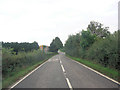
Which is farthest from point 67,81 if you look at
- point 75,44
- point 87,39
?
point 75,44

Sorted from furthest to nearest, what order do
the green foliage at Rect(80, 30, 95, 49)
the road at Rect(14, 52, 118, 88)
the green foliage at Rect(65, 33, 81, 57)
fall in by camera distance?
the green foliage at Rect(65, 33, 81, 57) < the green foliage at Rect(80, 30, 95, 49) < the road at Rect(14, 52, 118, 88)

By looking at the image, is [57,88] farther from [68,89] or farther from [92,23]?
[92,23]

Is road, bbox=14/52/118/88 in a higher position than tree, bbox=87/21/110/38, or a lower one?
lower

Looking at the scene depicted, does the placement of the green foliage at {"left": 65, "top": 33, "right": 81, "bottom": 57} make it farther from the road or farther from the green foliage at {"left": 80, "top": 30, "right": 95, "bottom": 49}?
the road

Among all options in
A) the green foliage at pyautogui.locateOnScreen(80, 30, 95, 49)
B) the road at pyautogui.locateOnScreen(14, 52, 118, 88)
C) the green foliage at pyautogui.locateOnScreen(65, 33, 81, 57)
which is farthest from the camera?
the green foliage at pyautogui.locateOnScreen(65, 33, 81, 57)

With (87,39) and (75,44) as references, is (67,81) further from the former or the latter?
(75,44)

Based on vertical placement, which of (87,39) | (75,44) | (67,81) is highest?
(87,39)

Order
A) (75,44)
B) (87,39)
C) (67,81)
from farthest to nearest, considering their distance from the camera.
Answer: (75,44) < (87,39) < (67,81)

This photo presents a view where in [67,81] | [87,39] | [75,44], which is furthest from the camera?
[75,44]

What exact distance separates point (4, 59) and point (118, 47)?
408 inches

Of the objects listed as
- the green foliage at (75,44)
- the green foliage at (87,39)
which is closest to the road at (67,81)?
the green foliage at (87,39)

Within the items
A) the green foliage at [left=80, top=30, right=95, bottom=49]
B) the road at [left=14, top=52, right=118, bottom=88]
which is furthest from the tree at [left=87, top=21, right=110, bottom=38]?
the road at [left=14, top=52, right=118, bottom=88]

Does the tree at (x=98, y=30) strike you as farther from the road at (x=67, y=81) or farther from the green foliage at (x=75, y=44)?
the road at (x=67, y=81)

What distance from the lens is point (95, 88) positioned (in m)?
5.59
